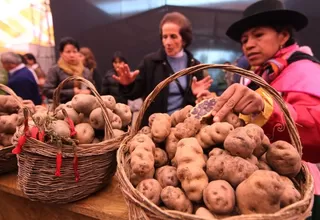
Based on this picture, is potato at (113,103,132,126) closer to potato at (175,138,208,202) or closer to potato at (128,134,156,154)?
potato at (128,134,156,154)

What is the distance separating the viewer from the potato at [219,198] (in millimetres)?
612

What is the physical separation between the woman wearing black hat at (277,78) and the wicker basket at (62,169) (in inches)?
15.5

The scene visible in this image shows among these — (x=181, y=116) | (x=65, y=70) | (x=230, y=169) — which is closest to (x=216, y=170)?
(x=230, y=169)

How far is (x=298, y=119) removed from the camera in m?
0.94

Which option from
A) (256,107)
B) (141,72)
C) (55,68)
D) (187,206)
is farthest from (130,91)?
(187,206)

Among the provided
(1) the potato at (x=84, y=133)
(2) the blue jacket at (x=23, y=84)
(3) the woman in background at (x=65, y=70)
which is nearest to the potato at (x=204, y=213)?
(1) the potato at (x=84, y=133)

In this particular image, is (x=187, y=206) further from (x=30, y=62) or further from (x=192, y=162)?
(x=30, y=62)

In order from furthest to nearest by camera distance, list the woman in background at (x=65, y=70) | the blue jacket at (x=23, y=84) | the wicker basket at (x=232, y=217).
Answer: the blue jacket at (x=23, y=84), the woman in background at (x=65, y=70), the wicker basket at (x=232, y=217)

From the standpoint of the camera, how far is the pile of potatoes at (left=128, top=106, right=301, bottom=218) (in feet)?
2.02

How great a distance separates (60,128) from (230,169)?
535 millimetres

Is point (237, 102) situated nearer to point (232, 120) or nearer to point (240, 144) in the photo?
point (232, 120)

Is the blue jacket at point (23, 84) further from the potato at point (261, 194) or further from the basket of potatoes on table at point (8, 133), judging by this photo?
the potato at point (261, 194)

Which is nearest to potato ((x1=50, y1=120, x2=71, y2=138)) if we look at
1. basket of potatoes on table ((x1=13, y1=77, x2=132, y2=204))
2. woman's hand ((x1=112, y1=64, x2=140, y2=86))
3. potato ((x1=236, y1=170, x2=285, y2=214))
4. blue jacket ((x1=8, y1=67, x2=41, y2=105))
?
basket of potatoes on table ((x1=13, y1=77, x2=132, y2=204))

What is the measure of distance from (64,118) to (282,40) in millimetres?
950
